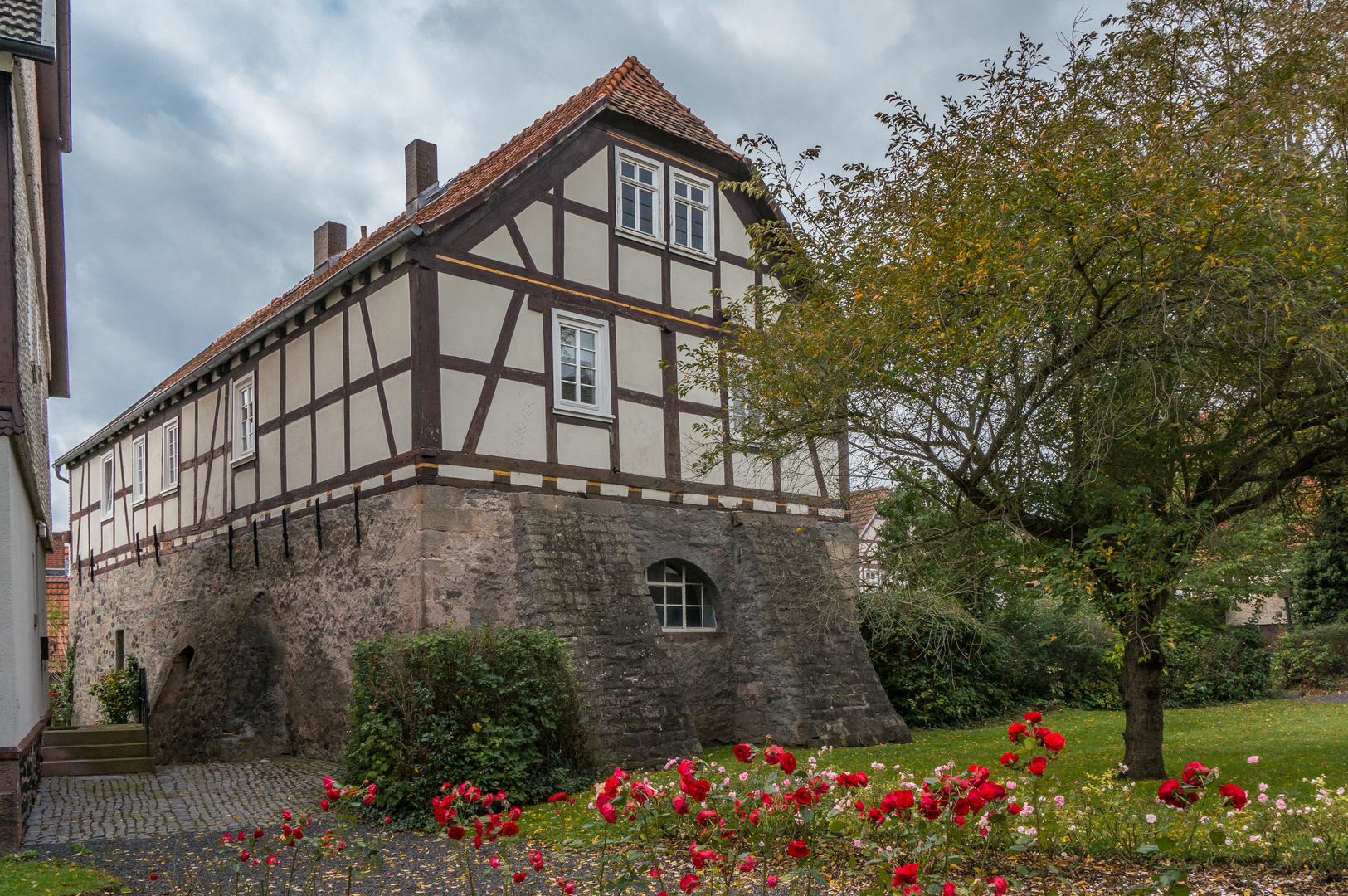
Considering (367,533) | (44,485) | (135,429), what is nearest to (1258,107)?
(367,533)

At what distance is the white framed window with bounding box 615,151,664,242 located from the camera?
13.6 meters

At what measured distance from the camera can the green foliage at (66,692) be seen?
21141 millimetres

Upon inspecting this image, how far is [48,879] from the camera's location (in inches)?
256

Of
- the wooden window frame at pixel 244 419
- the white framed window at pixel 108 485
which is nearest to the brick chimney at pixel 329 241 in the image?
the wooden window frame at pixel 244 419

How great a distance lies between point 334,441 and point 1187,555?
9.72 meters

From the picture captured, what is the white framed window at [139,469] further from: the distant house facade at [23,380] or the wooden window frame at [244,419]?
the distant house facade at [23,380]

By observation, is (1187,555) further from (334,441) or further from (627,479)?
(334,441)

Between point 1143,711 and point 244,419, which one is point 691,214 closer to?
point 244,419

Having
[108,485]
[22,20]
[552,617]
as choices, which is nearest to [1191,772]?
[552,617]

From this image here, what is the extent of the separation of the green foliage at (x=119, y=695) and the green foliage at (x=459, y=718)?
9177 millimetres

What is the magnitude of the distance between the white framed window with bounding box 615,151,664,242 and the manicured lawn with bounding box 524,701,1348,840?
680 centimetres

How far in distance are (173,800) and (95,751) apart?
330 centimetres

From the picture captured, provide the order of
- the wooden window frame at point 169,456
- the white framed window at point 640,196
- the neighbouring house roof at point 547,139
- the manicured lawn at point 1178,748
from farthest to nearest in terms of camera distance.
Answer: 1. the wooden window frame at point 169,456
2. the white framed window at point 640,196
3. the neighbouring house roof at point 547,139
4. the manicured lawn at point 1178,748

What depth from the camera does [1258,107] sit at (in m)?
7.16
